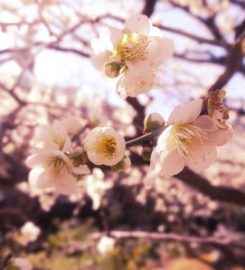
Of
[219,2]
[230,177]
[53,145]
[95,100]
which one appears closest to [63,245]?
[95,100]

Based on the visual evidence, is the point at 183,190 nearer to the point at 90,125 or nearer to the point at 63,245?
the point at 63,245

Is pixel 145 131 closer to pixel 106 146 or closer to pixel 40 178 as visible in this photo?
pixel 106 146

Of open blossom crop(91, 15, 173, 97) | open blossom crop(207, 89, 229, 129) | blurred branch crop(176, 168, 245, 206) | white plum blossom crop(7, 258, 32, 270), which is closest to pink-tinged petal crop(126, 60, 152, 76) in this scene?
open blossom crop(91, 15, 173, 97)

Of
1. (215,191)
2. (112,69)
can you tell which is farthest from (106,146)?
(215,191)

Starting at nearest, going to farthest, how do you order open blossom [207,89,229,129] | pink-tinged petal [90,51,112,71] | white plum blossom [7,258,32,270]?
open blossom [207,89,229,129]
pink-tinged petal [90,51,112,71]
white plum blossom [7,258,32,270]

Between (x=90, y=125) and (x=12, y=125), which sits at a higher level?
(x=90, y=125)

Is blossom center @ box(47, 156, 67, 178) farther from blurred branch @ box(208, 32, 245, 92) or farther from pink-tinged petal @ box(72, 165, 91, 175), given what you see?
blurred branch @ box(208, 32, 245, 92)
